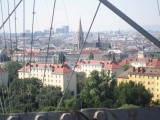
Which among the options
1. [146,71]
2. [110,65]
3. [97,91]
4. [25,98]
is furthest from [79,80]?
[25,98]

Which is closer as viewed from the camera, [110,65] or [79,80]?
[79,80]

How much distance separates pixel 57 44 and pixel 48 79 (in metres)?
50.7

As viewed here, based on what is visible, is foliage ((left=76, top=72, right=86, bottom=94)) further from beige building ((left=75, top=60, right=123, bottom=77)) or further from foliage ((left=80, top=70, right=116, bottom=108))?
foliage ((left=80, top=70, right=116, bottom=108))

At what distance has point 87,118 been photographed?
115 centimetres

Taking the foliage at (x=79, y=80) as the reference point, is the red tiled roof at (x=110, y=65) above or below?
above

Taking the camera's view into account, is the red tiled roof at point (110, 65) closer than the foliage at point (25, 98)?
No

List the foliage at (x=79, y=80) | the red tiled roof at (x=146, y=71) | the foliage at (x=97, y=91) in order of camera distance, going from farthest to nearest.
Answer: the foliage at (x=79, y=80) < the red tiled roof at (x=146, y=71) < the foliage at (x=97, y=91)

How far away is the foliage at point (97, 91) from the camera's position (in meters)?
14.4

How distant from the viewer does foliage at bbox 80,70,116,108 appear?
14420 mm

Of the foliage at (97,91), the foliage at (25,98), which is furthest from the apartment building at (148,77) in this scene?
the foliage at (25,98)

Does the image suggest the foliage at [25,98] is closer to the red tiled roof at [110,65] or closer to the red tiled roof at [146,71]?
the red tiled roof at [146,71]

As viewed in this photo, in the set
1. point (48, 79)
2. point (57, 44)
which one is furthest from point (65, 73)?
point (57, 44)

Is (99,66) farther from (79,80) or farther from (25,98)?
(25,98)

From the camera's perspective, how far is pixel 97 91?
50.1ft
